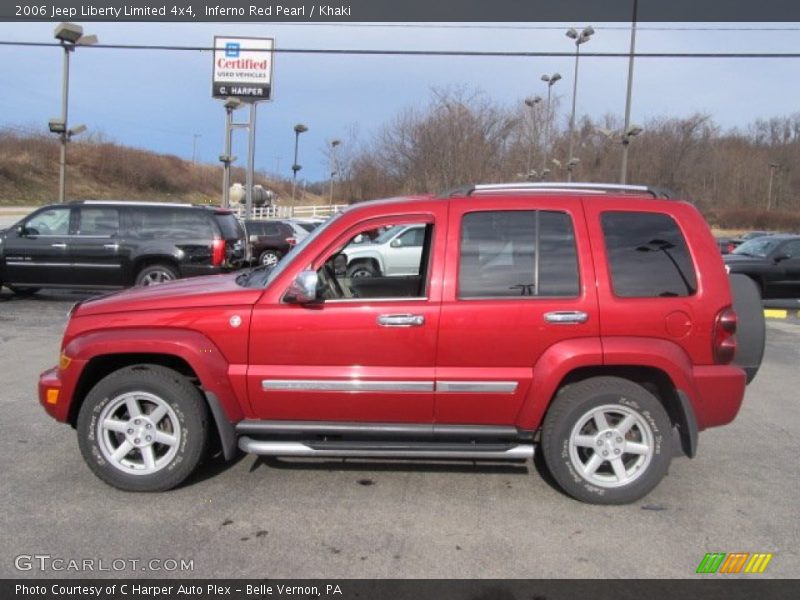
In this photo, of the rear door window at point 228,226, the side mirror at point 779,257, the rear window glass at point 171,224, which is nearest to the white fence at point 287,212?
the rear door window at point 228,226

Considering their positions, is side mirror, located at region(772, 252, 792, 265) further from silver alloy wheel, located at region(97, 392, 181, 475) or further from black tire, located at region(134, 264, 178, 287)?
silver alloy wheel, located at region(97, 392, 181, 475)

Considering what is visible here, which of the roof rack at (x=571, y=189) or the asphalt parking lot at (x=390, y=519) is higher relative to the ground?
the roof rack at (x=571, y=189)

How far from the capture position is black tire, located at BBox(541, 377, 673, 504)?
4.05 metres

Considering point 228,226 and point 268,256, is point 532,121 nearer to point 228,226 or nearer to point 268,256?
point 268,256

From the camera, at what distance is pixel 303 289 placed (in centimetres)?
399

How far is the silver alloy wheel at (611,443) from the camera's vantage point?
4070 millimetres

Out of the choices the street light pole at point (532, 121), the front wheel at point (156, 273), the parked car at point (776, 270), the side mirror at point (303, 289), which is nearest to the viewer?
the side mirror at point (303, 289)

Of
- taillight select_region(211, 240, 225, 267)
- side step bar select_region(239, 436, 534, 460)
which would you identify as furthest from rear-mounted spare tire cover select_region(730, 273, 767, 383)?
taillight select_region(211, 240, 225, 267)

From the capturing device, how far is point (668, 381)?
4.07 metres

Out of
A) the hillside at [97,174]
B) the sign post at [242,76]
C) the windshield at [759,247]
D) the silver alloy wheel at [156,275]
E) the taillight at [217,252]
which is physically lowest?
the silver alloy wheel at [156,275]

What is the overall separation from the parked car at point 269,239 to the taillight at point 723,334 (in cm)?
1857

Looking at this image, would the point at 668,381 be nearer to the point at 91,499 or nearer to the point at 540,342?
the point at 540,342

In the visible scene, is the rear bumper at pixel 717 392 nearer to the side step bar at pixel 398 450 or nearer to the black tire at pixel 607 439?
the black tire at pixel 607 439

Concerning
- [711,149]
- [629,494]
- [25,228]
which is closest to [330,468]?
[629,494]
